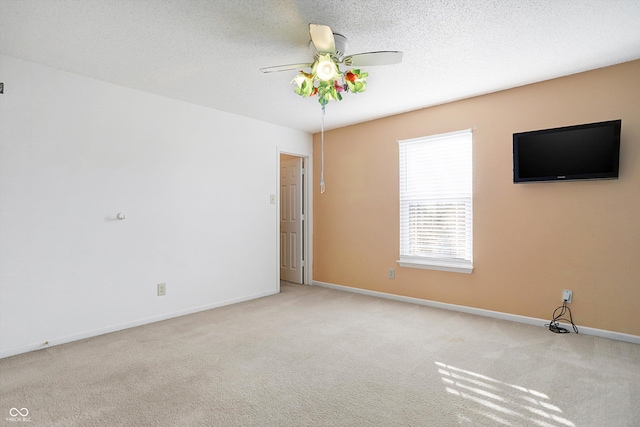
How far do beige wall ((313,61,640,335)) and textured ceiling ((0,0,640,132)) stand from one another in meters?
0.35

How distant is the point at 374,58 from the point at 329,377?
7.59 feet

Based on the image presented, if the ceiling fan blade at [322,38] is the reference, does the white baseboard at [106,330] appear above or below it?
below

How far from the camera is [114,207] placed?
11.0 feet

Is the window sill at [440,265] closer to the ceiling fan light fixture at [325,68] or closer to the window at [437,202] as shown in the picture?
the window at [437,202]

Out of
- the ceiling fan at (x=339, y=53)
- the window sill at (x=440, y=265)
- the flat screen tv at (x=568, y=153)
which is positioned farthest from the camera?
the window sill at (x=440, y=265)

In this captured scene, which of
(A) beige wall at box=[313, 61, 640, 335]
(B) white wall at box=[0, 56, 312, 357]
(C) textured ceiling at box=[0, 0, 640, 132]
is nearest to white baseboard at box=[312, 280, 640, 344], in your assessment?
(A) beige wall at box=[313, 61, 640, 335]

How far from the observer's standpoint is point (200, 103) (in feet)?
13.0

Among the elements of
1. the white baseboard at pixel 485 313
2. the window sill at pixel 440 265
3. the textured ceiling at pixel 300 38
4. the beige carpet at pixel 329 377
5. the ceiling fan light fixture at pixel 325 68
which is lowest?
the beige carpet at pixel 329 377

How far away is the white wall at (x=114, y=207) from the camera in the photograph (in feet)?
9.18

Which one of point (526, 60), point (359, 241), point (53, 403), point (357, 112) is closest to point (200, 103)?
point (357, 112)

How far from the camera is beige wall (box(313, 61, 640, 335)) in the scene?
9.68 feet

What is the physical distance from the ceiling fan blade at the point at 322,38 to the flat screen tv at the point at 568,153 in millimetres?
2297

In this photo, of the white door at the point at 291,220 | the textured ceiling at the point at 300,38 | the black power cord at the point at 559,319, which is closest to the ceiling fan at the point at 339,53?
the textured ceiling at the point at 300,38

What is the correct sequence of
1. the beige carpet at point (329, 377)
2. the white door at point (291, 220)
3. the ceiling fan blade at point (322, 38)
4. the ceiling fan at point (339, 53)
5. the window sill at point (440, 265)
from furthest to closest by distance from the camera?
the white door at point (291, 220) < the window sill at point (440, 265) < the ceiling fan at point (339, 53) < the ceiling fan blade at point (322, 38) < the beige carpet at point (329, 377)
